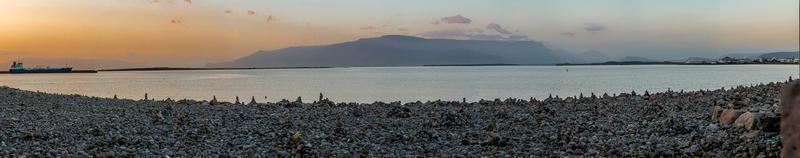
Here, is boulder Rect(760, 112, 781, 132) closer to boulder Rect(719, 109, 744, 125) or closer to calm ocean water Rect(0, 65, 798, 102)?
boulder Rect(719, 109, 744, 125)

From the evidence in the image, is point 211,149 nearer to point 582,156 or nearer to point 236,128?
point 236,128

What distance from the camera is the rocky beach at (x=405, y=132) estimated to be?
10.9m

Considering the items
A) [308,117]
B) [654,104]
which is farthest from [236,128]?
[654,104]

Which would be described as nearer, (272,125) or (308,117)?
(272,125)

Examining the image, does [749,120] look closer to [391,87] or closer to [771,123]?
[771,123]

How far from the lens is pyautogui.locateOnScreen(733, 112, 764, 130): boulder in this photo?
36.1 feet

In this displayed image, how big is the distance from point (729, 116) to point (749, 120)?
3.90 ft

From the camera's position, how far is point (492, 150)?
11.5m

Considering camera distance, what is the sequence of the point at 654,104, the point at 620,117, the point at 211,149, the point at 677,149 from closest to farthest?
the point at 677,149, the point at 211,149, the point at 620,117, the point at 654,104

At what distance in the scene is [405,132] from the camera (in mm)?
13969

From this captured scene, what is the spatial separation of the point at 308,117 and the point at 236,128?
273 cm

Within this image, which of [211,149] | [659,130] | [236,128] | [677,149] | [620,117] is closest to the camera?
[677,149]

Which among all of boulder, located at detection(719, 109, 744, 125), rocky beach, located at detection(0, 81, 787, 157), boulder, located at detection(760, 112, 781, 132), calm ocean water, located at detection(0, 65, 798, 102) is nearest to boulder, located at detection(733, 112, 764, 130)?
rocky beach, located at detection(0, 81, 787, 157)

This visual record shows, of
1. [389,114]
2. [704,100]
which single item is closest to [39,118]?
[389,114]
